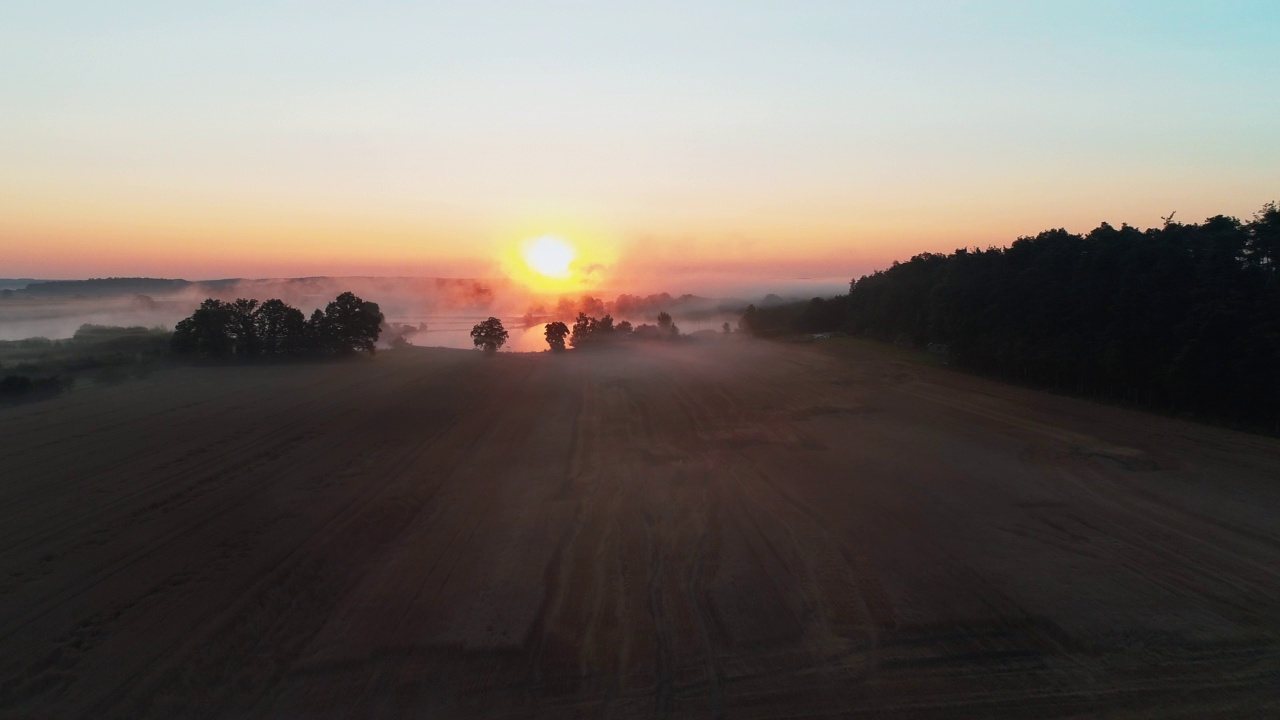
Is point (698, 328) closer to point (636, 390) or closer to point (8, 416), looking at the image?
point (636, 390)

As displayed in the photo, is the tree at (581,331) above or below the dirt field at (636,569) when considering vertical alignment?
above

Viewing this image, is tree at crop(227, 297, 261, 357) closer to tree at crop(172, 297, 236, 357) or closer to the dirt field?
tree at crop(172, 297, 236, 357)

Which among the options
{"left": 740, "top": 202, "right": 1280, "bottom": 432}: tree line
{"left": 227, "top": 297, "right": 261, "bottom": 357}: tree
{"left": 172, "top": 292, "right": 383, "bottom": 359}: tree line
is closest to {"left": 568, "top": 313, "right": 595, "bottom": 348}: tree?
{"left": 172, "top": 292, "right": 383, "bottom": 359}: tree line

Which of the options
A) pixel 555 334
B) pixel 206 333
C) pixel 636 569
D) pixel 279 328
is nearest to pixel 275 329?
pixel 279 328

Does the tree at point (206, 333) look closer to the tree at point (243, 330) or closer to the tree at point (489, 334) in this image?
the tree at point (243, 330)

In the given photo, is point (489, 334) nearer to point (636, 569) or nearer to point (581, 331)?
point (581, 331)

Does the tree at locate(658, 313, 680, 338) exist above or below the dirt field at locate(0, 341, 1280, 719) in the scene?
above

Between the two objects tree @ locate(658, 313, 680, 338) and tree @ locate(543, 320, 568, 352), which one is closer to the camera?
tree @ locate(543, 320, 568, 352)

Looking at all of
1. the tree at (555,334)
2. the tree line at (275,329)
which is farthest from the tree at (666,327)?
the tree line at (275,329)

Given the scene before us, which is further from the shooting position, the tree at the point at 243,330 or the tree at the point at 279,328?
the tree at the point at 279,328
